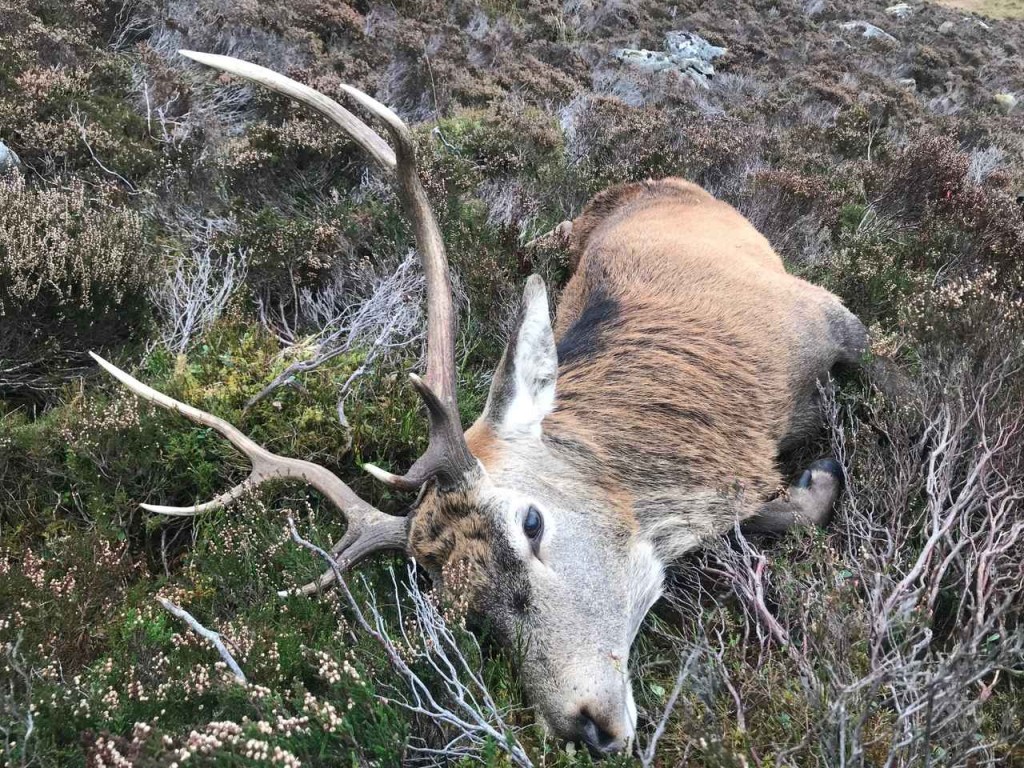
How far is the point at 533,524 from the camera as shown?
249 cm

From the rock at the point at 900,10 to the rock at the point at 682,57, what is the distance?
10966 mm

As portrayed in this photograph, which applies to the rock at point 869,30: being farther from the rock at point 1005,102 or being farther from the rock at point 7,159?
the rock at point 7,159

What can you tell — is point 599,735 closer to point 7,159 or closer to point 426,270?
point 426,270

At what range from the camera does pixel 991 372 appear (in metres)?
2.75

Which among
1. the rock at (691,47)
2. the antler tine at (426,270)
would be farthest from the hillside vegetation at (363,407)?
the rock at (691,47)

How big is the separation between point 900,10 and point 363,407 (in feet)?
86.2

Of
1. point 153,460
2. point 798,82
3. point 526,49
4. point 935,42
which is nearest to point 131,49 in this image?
point 526,49

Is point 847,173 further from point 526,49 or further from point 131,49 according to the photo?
point 131,49

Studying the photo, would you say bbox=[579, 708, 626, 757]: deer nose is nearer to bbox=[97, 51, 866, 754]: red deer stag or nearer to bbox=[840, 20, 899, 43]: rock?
bbox=[97, 51, 866, 754]: red deer stag

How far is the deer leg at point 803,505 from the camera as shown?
9.66 feet

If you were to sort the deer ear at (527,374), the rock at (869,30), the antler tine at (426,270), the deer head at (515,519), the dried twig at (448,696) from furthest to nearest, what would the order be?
the rock at (869,30) < the deer ear at (527,374) < the antler tine at (426,270) < the deer head at (515,519) < the dried twig at (448,696)

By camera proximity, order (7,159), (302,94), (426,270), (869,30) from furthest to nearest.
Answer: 1. (869,30)
2. (7,159)
3. (426,270)
4. (302,94)

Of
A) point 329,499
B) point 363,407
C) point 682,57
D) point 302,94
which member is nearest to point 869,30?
point 682,57

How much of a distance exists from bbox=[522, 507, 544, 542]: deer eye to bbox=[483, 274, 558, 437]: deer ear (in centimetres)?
44
